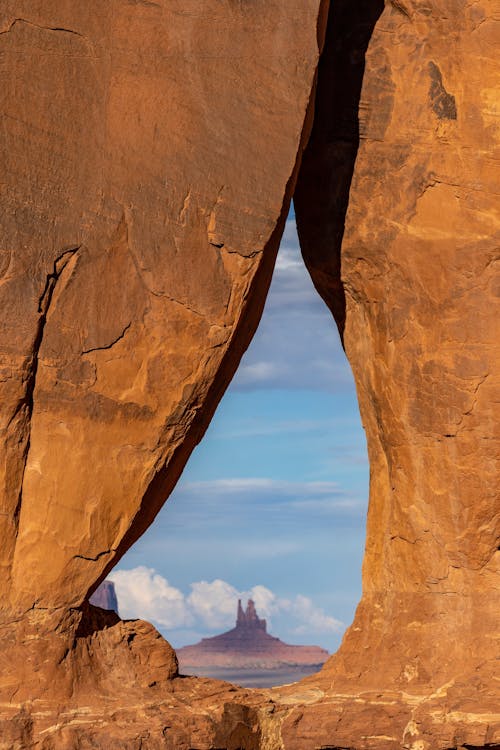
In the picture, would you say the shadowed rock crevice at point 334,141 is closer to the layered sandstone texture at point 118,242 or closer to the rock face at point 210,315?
the rock face at point 210,315

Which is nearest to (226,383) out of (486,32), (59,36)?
(59,36)

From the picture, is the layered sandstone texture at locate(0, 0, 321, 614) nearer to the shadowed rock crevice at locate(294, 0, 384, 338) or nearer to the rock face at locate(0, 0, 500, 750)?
the rock face at locate(0, 0, 500, 750)

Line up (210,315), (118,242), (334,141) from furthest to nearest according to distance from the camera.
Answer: (334,141), (210,315), (118,242)

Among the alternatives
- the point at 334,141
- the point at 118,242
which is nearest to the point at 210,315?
the point at 118,242

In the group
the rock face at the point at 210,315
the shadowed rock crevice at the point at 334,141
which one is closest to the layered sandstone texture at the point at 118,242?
the rock face at the point at 210,315

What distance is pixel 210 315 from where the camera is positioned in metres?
7.15

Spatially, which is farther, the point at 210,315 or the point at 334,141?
the point at 334,141

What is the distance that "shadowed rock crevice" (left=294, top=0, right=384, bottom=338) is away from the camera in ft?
28.1

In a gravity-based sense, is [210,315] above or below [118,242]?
below

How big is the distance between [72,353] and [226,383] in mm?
1053

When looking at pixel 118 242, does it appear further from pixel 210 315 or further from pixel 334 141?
pixel 334 141

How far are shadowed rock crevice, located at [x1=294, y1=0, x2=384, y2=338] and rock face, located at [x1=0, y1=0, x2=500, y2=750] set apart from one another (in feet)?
0.10

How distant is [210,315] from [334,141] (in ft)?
6.67

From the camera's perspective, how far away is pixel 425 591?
27.2ft
